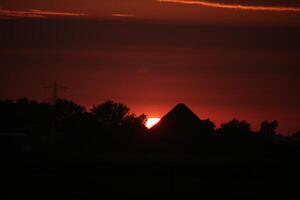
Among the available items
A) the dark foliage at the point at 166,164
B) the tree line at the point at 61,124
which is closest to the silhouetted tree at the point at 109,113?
the tree line at the point at 61,124

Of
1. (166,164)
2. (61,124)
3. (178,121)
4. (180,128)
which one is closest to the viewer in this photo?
(166,164)

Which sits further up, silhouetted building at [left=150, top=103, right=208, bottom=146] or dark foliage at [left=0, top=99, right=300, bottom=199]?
silhouetted building at [left=150, top=103, right=208, bottom=146]

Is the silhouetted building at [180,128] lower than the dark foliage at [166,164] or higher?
higher

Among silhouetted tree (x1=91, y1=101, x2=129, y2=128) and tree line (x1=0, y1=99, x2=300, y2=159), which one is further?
silhouetted tree (x1=91, y1=101, x2=129, y2=128)

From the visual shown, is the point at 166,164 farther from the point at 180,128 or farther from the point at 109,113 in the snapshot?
the point at 109,113

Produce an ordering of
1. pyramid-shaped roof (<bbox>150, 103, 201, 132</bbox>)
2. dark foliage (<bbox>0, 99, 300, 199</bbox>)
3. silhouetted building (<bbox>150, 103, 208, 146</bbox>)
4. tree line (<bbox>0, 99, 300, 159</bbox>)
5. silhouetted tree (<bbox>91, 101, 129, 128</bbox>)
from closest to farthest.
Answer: dark foliage (<bbox>0, 99, 300, 199</bbox>), silhouetted building (<bbox>150, 103, 208, 146</bbox>), pyramid-shaped roof (<bbox>150, 103, 201, 132</bbox>), tree line (<bbox>0, 99, 300, 159</bbox>), silhouetted tree (<bbox>91, 101, 129, 128</bbox>)

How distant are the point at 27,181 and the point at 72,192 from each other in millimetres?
4422

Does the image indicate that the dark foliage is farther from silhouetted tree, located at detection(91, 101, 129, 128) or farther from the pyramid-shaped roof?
silhouetted tree, located at detection(91, 101, 129, 128)

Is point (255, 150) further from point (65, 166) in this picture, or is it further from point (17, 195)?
point (17, 195)

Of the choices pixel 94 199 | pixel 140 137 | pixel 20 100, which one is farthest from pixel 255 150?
pixel 20 100

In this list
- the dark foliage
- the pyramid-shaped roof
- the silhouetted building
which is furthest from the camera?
the pyramid-shaped roof

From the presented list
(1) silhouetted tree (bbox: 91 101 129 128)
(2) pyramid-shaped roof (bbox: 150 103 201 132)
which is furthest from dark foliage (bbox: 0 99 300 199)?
(1) silhouetted tree (bbox: 91 101 129 128)

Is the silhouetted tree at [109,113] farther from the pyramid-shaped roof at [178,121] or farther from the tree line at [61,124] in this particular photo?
the pyramid-shaped roof at [178,121]

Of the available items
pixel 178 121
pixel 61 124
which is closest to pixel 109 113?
pixel 61 124
